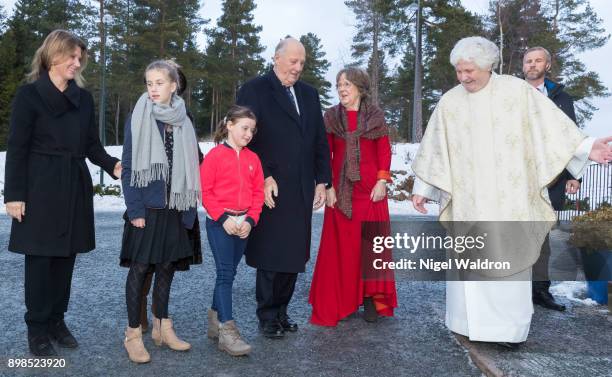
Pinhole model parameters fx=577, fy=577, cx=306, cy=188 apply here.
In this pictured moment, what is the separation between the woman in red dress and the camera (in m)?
4.41

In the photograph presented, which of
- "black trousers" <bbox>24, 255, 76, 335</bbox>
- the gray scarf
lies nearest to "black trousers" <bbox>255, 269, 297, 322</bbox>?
the gray scarf

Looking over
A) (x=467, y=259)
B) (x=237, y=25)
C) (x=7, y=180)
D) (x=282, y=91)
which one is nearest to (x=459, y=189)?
(x=467, y=259)

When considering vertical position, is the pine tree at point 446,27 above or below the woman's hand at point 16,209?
above

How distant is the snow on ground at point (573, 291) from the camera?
16.6 feet

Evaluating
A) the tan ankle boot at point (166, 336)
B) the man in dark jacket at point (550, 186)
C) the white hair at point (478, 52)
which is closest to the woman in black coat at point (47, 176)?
the tan ankle boot at point (166, 336)

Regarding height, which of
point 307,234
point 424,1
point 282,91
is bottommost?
point 307,234

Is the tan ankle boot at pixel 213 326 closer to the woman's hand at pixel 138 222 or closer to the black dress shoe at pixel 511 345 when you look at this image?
the woman's hand at pixel 138 222

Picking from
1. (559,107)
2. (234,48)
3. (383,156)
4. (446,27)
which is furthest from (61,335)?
(234,48)

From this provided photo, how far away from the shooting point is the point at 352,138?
442 cm

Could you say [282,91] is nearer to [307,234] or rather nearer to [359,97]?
[359,97]

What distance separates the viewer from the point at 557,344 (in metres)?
3.93

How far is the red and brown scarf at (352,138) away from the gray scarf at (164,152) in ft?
3.91

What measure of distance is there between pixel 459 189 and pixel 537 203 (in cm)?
51

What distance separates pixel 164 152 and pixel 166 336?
3.90 feet
